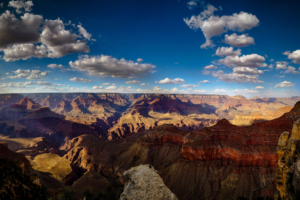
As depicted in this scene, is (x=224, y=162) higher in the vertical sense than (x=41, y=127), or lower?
higher

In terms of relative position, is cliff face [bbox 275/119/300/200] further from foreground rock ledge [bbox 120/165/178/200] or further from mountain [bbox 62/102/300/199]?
mountain [bbox 62/102/300/199]

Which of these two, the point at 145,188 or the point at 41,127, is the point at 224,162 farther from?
the point at 41,127

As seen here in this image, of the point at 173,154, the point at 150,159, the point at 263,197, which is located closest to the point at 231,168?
the point at 263,197

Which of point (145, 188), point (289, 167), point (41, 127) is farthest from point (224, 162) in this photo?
point (41, 127)

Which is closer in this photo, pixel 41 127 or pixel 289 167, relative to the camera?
pixel 289 167

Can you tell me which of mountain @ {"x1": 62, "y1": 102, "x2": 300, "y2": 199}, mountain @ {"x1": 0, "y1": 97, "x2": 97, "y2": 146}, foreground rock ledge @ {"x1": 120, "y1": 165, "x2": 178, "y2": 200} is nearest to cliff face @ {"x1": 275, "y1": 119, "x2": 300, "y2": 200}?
foreground rock ledge @ {"x1": 120, "y1": 165, "x2": 178, "y2": 200}

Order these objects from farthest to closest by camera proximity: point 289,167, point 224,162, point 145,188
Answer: point 224,162 < point 289,167 < point 145,188
